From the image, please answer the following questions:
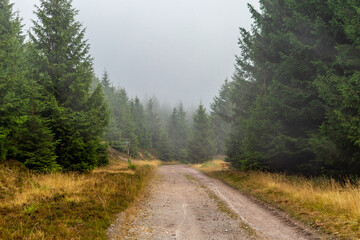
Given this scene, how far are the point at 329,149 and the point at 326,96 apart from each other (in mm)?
2546

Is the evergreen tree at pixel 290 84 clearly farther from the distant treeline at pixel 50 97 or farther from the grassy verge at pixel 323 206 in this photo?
the distant treeline at pixel 50 97

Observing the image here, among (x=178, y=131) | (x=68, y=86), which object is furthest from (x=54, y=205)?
(x=178, y=131)

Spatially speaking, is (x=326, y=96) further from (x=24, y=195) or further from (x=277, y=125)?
(x=24, y=195)

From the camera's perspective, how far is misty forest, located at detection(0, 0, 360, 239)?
9477mm

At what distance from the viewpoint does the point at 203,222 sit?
6215mm

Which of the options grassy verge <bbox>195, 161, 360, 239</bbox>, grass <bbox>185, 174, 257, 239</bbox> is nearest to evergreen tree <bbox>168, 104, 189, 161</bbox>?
grass <bbox>185, 174, 257, 239</bbox>

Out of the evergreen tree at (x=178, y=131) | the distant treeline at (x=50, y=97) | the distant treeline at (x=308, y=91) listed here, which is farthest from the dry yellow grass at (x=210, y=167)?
the evergreen tree at (x=178, y=131)

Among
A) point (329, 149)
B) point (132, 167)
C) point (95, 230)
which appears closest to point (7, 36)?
point (132, 167)

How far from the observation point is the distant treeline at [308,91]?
29.1 ft

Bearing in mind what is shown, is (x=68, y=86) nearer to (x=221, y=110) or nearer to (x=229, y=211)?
(x=229, y=211)

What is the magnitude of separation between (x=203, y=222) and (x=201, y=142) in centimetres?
3383

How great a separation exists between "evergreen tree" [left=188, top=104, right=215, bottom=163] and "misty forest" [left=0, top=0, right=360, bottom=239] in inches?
851

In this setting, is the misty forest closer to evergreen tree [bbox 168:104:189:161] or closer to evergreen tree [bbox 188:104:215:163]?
evergreen tree [bbox 188:104:215:163]

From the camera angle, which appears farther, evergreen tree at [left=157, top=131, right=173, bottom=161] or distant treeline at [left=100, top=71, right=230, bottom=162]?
evergreen tree at [left=157, top=131, right=173, bottom=161]
